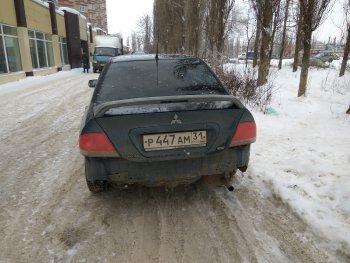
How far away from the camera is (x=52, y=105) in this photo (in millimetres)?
9477

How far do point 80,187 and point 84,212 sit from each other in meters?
0.63

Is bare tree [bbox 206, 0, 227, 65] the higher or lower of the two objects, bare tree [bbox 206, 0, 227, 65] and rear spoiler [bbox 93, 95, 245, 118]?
the higher

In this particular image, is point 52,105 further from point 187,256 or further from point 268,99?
point 187,256

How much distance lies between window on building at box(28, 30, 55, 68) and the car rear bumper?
21266mm

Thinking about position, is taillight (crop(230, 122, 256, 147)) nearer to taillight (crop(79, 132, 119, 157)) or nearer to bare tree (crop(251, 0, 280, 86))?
taillight (crop(79, 132, 119, 157))

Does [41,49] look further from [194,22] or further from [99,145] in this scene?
[99,145]

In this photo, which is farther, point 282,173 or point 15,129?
point 15,129

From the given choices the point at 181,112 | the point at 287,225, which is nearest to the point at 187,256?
the point at 287,225

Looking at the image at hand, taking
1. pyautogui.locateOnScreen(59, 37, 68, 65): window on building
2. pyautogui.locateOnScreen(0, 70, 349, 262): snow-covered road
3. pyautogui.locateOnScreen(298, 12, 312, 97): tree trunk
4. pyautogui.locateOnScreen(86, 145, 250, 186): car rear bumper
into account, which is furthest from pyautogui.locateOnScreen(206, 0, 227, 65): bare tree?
pyautogui.locateOnScreen(59, 37, 68, 65): window on building

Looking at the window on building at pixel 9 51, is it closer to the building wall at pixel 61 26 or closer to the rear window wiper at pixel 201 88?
the building wall at pixel 61 26

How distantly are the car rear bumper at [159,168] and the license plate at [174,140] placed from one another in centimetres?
16

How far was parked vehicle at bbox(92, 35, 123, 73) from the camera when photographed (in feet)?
80.5

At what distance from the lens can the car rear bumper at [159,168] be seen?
2.79 meters

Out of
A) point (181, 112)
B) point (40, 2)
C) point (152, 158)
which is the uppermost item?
point (40, 2)
